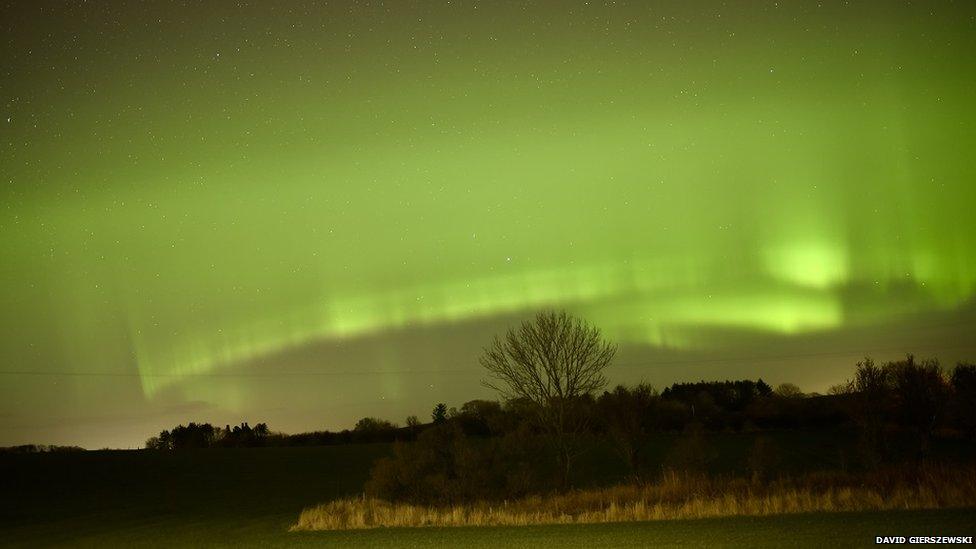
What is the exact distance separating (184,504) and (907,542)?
1650 inches

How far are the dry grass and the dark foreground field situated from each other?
1635 millimetres

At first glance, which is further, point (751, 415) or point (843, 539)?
point (751, 415)

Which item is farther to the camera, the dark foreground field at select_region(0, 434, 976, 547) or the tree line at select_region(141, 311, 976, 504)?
the tree line at select_region(141, 311, 976, 504)

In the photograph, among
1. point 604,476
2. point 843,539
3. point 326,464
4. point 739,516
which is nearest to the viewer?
point 843,539

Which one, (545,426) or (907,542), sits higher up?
(545,426)

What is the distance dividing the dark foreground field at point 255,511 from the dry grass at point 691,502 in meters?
1.63

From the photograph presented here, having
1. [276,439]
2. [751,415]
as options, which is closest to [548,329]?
[751,415]

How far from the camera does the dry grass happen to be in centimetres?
2422

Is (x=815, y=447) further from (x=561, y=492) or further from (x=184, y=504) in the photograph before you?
(x=184, y=504)

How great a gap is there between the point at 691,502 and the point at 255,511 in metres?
23.8

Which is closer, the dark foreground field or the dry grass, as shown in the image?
the dark foreground field

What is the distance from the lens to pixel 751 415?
100875mm

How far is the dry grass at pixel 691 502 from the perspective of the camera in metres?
24.2

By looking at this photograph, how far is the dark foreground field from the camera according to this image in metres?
20.4
